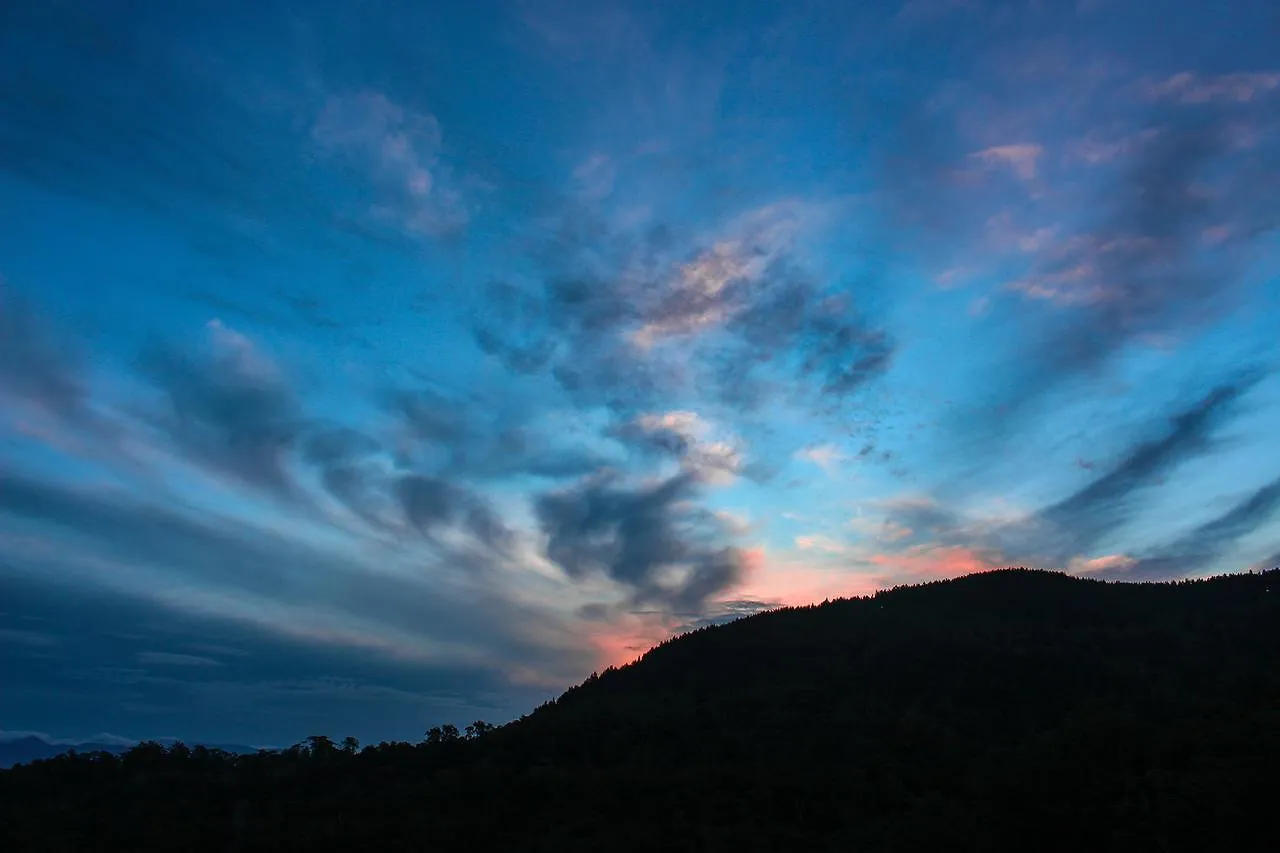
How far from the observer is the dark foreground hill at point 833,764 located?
25.4 m

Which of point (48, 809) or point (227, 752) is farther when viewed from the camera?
point (227, 752)

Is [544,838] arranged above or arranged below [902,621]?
below

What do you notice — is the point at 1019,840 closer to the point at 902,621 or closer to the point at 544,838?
the point at 544,838

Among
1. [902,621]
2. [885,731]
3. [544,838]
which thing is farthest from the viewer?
[902,621]

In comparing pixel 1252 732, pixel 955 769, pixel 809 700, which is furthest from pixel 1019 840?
pixel 809 700

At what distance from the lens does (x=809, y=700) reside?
51938mm

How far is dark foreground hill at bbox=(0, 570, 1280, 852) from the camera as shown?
83.4ft

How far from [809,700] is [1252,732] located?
29.7m

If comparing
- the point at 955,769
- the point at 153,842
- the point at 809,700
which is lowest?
the point at 153,842

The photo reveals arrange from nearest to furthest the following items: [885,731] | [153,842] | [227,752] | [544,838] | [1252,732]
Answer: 1. [1252,732]
2. [544,838]
3. [153,842]
4. [885,731]
5. [227,752]

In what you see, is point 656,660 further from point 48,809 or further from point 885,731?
point 48,809

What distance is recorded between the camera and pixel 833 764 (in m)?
38.2

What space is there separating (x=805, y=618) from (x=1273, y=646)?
37.2 m

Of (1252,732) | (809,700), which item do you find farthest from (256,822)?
(1252,732)
